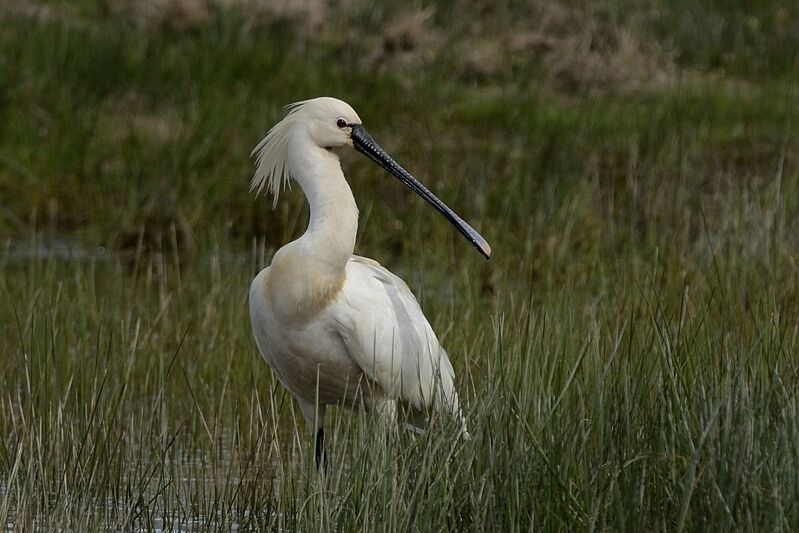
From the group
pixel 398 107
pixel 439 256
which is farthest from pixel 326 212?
pixel 398 107

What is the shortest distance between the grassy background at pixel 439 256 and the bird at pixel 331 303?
0.72ft

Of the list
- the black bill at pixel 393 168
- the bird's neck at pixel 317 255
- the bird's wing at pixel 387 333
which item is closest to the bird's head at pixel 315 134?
the black bill at pixel 393 168

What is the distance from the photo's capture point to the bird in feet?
17.4

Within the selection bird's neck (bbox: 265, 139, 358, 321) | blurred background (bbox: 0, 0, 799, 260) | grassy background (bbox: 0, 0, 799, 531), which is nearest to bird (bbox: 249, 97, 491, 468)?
bird's neck (bbox: 265, 139, 358, 321)

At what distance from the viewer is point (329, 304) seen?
17.6ft

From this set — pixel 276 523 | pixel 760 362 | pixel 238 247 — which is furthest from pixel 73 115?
pixel 760 362

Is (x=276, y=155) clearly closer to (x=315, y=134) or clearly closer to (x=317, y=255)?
(x=315, y=134)

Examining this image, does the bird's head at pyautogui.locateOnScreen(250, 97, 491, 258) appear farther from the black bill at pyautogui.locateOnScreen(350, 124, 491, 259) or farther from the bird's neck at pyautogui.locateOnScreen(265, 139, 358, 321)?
the bird's neck at pyautogui.locateOnScreen(265, 139, 358, 321)

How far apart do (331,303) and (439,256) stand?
3.45 meters

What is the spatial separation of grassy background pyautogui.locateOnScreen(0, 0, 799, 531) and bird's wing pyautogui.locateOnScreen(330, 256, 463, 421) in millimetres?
226

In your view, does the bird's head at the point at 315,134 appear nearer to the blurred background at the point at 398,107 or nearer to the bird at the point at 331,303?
the bird at the point at 331,303

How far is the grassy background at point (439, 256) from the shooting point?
165 inches

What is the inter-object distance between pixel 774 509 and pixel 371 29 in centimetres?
1155

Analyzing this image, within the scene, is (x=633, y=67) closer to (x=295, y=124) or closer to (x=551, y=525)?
(x=295, y=124)
